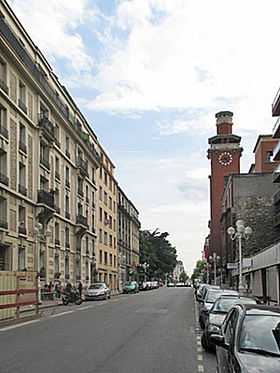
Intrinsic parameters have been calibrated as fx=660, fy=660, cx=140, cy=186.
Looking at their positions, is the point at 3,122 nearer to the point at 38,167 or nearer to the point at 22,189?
the point at 22,189

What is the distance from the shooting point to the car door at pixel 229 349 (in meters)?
8.00

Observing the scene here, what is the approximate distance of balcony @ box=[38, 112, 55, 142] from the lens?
51.7m

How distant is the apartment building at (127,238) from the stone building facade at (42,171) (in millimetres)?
24170

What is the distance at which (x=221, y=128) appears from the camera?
375ft

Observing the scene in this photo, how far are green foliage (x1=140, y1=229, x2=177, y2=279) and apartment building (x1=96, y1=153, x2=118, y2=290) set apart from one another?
149ft

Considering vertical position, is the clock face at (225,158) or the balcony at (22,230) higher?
the clock face at (225,158)

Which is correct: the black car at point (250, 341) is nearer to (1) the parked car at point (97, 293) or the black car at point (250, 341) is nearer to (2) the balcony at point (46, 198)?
(2) the balcony at point (46, 198)

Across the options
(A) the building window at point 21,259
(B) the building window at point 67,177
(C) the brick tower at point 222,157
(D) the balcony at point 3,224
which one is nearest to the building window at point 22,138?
(D) the balcony at point 3,224

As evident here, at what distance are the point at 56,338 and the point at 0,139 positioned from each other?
982 inches

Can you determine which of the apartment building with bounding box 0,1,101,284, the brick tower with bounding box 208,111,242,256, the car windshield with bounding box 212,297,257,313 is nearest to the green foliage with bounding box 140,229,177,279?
the brick tower with bounding box 208,111,242,256

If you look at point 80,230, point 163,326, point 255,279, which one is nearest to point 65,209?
point 80,230

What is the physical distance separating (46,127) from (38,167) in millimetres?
3391

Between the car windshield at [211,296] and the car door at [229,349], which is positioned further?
the car windshield at [211,296]

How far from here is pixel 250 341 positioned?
325 inches
